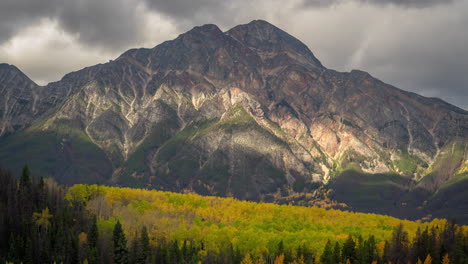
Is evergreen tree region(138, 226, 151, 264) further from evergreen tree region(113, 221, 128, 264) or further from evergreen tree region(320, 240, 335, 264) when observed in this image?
evergreen tree region(320, 240, 335, 264)

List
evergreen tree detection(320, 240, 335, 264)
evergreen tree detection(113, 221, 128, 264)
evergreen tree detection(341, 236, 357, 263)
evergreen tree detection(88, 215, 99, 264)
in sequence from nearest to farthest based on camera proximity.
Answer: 1. evergreen tree detection(88, 215, 99, 264)
2. evergreen tree detection(113, 221, 128, 264)
3. evergreen tree detection(320, 240, 335, 264)
4. evergreen tree detection(341, 236, 357, 263)

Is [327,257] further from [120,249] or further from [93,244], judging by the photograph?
[93,244]

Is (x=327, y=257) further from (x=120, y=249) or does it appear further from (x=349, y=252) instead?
(x=120, y=249)

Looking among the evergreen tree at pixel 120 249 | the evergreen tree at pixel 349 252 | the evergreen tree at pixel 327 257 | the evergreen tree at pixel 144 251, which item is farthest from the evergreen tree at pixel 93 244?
the evergreen tree at pixel 349 252

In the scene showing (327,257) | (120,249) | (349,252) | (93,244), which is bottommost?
(120,249)

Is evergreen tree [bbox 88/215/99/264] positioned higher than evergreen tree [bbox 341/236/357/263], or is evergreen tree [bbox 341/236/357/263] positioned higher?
evergreen tree [bbox 341/236/357/263]

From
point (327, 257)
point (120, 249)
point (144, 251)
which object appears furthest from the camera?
point (327, 257)

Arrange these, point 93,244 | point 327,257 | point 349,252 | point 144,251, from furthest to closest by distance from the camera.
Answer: point 349,252
point 93,244
point 327,257
point 144,251

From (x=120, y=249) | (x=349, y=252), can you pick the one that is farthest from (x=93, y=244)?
(x=349, y=252)

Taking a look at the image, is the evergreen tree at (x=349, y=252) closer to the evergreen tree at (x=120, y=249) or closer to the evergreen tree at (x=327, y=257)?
the evergreen tree at (x=327, y=257)

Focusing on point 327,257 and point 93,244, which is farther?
point 93,244

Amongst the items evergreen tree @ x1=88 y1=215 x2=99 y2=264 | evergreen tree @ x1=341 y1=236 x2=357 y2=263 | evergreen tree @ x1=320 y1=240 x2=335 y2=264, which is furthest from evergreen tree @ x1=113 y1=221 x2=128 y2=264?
evergreen tree @ x1=341 y1=236 x2=357 y2=263

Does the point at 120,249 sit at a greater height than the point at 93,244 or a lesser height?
lesser

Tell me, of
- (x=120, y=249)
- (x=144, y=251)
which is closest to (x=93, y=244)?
(x=120, y=249)
